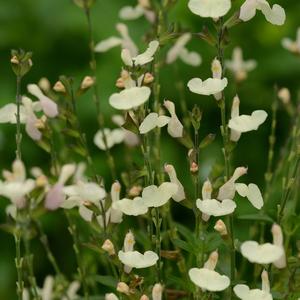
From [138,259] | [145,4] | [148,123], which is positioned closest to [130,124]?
[148,123]

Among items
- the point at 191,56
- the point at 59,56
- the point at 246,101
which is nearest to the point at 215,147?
the point at 246,101

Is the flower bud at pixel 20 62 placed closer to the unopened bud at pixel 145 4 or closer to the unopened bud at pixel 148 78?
the unopened bud at pixel 148 78

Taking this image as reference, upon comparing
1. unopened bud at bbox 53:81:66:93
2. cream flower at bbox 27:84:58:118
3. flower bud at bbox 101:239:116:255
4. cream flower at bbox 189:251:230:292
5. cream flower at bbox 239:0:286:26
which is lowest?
cream flower at bbox 189:251:230:292

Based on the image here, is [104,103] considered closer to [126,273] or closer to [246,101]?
[246,101]

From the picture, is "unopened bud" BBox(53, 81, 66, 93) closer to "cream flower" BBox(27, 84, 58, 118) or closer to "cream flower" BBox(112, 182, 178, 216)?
"cream flower" BBox(27, 84, 58, 118)

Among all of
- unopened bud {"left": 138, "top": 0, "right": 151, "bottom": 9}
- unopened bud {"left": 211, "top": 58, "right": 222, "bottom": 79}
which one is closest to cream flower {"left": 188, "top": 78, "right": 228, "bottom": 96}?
unopened bud {"left": 211, "top": 58, "right": 222, "bottom": 79}

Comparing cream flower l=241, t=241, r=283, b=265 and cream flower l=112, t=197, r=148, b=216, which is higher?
cream flower l=112, t=197, r=148, b=216

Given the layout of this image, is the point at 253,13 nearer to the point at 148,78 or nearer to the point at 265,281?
the point at 148,78
